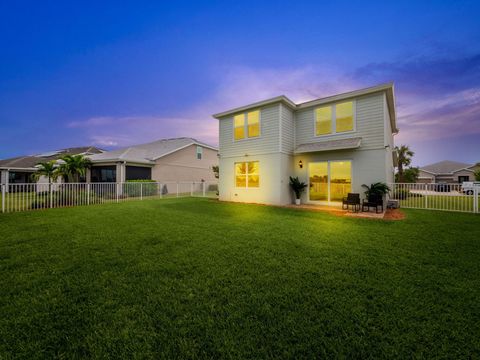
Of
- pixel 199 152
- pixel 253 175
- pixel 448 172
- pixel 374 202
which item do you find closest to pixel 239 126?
pixel 253 175

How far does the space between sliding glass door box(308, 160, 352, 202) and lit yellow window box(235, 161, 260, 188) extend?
3.13 m

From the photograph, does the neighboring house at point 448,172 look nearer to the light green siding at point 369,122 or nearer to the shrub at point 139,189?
the light green siding at point 369,122

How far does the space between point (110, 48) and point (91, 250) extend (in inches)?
864

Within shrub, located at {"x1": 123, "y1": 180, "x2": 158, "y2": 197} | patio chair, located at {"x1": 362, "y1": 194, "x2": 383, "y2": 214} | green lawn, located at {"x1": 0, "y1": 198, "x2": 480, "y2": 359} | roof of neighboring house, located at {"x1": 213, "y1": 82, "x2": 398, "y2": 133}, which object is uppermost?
roof of neighboring house, located at {"x1": 213, "y1": 82, "x2": 398, "y2": 133}

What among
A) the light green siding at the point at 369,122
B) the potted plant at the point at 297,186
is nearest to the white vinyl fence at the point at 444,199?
the light green siding at the point at 369,122

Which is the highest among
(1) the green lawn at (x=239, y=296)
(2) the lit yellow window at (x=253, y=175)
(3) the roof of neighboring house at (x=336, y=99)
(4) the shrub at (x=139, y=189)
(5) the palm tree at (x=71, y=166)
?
(3) the roof of neighboring house at (x=336, y=99)

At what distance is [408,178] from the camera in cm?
2375

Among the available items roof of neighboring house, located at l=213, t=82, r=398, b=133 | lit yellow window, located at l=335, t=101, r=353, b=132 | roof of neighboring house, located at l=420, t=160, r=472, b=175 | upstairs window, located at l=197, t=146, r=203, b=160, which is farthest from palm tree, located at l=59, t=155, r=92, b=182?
roof of neighboring house, located at l=420, t=160, r=472, b=175

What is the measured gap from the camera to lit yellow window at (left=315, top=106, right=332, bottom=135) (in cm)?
1090

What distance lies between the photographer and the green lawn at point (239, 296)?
5.98ft

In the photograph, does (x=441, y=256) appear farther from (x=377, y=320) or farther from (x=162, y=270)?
(x=162, y=270)

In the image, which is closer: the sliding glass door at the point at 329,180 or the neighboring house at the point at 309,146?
the neighboring house at the point at 309,146

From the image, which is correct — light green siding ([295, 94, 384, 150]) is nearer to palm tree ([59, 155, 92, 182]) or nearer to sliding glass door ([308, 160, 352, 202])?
sliding glass door ([308, 160, 352, 202])

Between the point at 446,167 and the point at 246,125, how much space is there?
53356 millimetres
